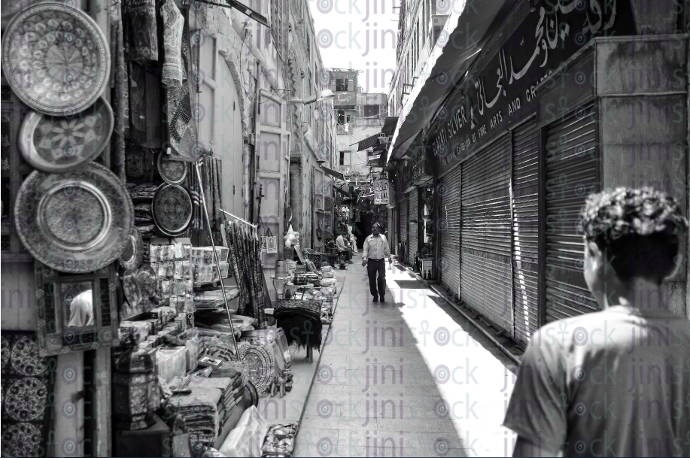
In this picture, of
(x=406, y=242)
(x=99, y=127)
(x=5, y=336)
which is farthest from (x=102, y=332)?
(x=406, y=242)

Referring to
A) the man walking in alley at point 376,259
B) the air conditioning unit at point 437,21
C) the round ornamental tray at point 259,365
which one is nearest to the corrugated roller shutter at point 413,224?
the air conditioning unit at point 437,21

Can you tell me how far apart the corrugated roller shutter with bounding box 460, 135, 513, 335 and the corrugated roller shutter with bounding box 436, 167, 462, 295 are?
1.98ft

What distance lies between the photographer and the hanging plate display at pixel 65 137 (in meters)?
2.97

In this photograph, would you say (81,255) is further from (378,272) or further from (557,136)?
(378,272)

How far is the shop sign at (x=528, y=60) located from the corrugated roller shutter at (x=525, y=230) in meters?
0.40

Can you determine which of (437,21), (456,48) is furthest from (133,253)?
(437,21)

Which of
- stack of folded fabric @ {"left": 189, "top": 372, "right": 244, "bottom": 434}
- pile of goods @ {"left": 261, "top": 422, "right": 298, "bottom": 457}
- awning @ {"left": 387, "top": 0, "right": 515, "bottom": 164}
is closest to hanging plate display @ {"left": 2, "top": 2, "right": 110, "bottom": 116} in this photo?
stack of folded fabric @ {"left": 189, "top": 372, "right": 244, "bottom": 434}

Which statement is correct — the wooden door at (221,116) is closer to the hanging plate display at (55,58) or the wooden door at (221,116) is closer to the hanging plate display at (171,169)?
the hanging plate display at (171,169)

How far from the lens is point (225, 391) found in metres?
4.20

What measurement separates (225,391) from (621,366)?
3.27 meters

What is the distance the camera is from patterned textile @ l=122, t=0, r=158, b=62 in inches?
164

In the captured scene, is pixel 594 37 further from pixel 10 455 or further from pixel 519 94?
pixel 10 455

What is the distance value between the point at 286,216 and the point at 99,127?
10.4 metres

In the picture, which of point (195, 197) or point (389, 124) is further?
point (389, 124)
